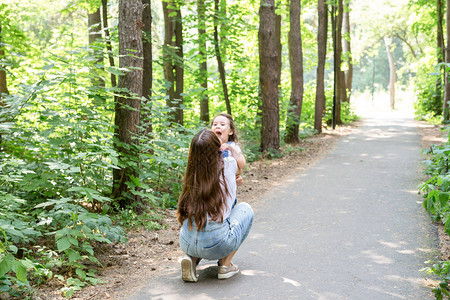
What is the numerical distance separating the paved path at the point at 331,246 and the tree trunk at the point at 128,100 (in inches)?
83.3

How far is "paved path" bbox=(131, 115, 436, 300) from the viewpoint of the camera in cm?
446

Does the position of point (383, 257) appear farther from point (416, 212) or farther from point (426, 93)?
point (426, 93)

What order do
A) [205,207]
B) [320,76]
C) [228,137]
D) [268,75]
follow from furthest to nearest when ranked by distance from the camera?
[320,76] → [268,75] → [228,137] → [205,207]

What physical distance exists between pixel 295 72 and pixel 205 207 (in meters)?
12.8

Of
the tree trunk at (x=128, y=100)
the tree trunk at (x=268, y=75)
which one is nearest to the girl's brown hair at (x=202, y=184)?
the tree trunk at (x=128, y=100)

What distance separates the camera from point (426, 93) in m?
28.5

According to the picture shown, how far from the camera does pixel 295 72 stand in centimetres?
1647

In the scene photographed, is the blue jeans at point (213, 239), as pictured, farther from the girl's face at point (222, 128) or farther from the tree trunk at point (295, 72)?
the tree trunk at point (295, 72)

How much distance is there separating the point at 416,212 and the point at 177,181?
4.34 metres

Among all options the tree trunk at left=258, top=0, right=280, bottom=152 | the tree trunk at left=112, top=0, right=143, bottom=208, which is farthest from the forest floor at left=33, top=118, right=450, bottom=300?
the tree trunk at left=258, top=0, right=280, bottom=152

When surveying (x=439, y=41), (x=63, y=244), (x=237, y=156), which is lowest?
(x=63, y=244)

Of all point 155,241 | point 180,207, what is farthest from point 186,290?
point 155,241

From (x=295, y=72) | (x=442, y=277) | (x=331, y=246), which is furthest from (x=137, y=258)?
(x=295, y=72)

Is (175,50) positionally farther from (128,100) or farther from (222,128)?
(222,128)
